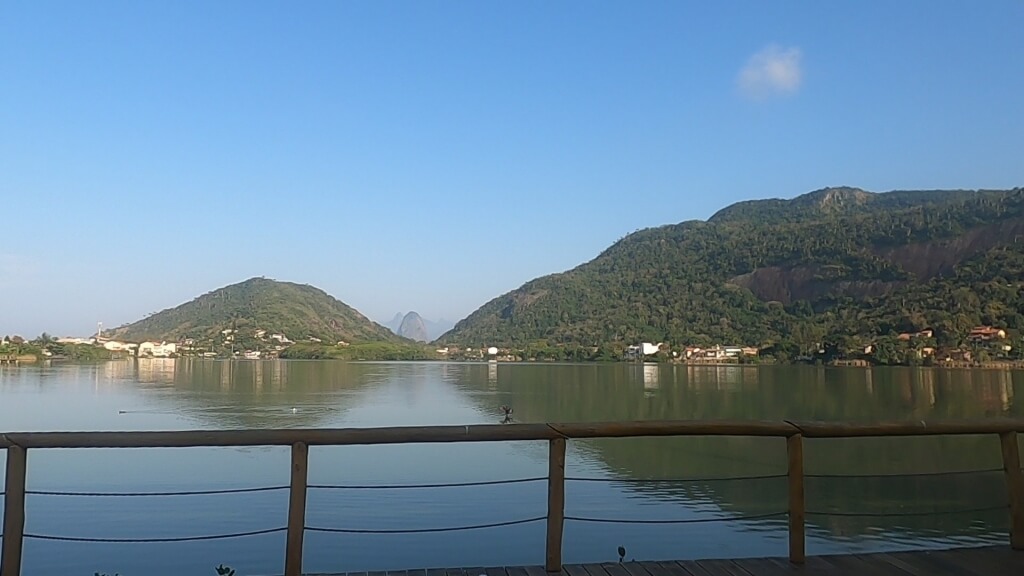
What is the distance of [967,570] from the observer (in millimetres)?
3639

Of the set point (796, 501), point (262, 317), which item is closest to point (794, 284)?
point (262, 317)

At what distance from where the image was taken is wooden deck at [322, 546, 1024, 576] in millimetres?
3532

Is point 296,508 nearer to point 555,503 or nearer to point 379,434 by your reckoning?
point 379,434

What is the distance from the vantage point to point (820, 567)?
12.0 feet

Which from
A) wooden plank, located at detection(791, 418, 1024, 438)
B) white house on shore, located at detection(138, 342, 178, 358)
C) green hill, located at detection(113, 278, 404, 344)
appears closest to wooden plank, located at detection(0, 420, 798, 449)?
wooden plank, located at detection(791, 418, 1024, 438)

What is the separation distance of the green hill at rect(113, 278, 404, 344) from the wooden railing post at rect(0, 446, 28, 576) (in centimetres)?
11605

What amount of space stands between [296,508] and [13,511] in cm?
114

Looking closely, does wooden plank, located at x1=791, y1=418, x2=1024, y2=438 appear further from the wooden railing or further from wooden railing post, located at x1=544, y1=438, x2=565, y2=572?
wooden railing post, located at x1=544, y1=438, x2=565, y2=572

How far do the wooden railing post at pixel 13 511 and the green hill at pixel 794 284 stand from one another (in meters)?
77.5

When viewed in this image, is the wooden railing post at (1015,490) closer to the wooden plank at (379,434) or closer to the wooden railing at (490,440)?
the wooden railing at (490,440)

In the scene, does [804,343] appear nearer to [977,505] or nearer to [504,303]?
[504,303]

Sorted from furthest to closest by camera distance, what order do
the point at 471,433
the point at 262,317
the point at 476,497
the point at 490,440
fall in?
the point at 262,317
the point at 476,497
the point at 490,440
the point at 471,433

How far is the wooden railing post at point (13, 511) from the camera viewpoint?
321 cm

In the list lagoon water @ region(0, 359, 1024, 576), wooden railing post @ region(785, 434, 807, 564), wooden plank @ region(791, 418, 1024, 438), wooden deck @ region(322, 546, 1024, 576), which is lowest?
lagoon water @ region(0, 359, 1024, 576)
